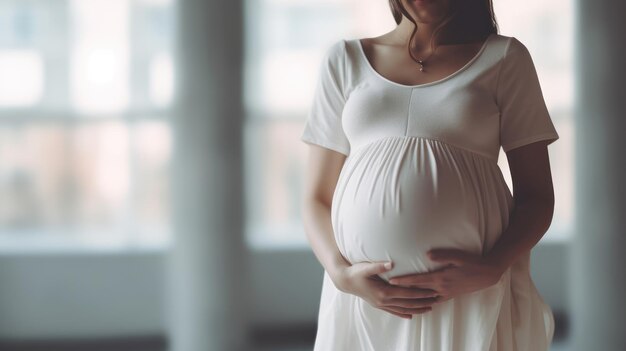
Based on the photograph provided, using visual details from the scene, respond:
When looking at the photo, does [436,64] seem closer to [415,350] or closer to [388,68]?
[388,68]

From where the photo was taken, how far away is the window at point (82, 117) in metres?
4.16

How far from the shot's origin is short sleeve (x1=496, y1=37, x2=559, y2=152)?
1.12m

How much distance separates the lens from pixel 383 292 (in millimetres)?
1090

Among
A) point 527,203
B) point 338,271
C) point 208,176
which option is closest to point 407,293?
point 338,271

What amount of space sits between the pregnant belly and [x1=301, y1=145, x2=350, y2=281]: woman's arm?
93 millimetres

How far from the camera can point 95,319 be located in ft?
13.5

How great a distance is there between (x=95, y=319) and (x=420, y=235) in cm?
346

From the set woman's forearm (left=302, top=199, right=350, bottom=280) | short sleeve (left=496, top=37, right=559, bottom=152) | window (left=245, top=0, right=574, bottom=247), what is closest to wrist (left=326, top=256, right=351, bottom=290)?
woman's forearm (left=302, top=199, right=350, bottom=280)

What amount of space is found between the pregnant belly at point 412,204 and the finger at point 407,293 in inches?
1.3

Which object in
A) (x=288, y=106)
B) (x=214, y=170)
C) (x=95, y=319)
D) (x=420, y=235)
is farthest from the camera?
(x=288, y=106)

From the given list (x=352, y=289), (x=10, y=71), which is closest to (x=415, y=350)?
(x=352, y=289)

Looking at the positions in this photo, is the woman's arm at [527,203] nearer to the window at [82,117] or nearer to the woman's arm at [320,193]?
the woman's arm at [320,193]

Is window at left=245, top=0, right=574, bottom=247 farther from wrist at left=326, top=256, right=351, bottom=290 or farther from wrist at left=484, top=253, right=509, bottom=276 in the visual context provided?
wrist at left=484, top=253, right=509, bottom=276

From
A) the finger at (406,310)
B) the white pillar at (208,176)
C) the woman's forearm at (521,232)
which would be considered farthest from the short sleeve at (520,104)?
the white pillar at (208,176)
